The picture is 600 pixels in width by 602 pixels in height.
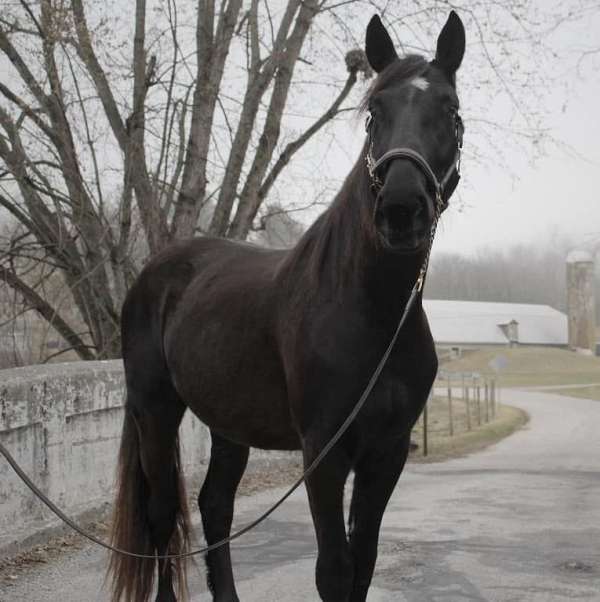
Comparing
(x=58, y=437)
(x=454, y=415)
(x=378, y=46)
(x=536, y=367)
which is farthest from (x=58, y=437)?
(x=536, y=367)

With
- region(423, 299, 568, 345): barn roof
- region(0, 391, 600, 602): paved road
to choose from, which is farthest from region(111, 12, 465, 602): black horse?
region(423, 299, 568, 345): barn roof

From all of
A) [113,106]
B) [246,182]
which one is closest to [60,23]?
[113,106]

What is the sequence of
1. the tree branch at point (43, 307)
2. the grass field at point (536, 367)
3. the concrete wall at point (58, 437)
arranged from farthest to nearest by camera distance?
the grass field at point (536, 367) < the tree branch at point (43, 307) < the concrete wall at point (58, 437)

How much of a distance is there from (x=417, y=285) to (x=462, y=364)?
50.8 meters

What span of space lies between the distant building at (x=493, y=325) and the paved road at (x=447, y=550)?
60631 millimetres

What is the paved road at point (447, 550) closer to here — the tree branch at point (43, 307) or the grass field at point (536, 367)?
the tree branch at point (43, 307)

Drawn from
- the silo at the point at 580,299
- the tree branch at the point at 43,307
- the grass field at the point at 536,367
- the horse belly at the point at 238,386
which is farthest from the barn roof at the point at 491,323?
the horse belly at the point at 238,386

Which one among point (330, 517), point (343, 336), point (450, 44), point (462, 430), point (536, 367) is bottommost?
point (536, 367)

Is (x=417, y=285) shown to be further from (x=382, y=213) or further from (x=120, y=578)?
(x=120, y=578)

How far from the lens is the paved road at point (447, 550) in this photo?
14.9 ft

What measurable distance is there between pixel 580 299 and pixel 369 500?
6830cm

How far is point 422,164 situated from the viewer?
8.51 feet

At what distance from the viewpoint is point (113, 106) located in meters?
10.4

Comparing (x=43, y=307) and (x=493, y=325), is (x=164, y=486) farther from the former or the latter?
(x=493, y=325)
